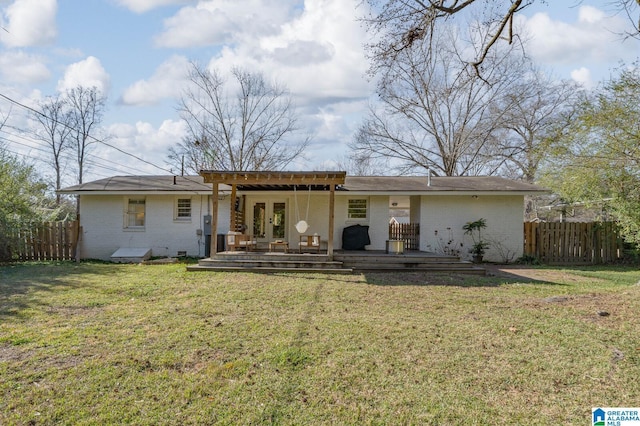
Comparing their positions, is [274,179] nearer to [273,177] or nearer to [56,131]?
[273,177]

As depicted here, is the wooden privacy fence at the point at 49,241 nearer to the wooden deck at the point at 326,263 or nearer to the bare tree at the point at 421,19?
the wooden deck at the point at 326,263

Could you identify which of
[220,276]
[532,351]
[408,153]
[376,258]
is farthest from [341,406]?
[408,153]

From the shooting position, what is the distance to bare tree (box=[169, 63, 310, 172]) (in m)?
26.7

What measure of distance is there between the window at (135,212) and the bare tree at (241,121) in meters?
12.3

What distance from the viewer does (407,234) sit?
14531 mm

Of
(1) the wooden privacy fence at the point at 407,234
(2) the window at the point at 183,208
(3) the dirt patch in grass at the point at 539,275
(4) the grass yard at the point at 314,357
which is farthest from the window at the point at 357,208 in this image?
(4) the grass yard at the point at 314,357

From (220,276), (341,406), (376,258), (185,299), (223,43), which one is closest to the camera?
(341,406)

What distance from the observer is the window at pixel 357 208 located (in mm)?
14289

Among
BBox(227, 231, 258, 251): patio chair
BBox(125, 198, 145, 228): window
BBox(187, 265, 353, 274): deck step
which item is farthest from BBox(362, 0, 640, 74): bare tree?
BBox(125, 198, 145, 228): window

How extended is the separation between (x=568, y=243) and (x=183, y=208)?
1459cm

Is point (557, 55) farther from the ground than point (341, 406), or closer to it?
farther from the ground

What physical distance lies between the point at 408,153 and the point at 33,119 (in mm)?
24418

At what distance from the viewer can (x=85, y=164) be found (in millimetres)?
26938

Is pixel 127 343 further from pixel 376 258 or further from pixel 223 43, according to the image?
pixel 223 43
